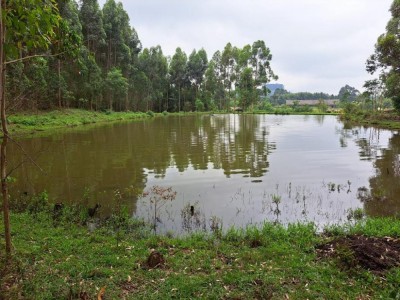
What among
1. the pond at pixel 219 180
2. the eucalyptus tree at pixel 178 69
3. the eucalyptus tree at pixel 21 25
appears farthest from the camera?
the eucalyptus tree at pixel 178 69

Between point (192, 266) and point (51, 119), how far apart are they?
2748 centimetres

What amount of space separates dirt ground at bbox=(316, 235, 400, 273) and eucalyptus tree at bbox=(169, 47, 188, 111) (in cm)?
6636

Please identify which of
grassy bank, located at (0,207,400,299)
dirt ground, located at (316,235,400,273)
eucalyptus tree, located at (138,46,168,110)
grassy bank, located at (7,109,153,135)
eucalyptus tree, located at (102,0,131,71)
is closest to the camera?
grassy bank, located at (0,207,400,299)

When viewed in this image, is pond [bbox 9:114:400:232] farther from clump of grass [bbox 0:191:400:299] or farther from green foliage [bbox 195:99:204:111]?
green foliage [bbox 195:99:204:111]

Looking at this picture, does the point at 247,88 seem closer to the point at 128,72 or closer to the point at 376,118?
the point at 128,72

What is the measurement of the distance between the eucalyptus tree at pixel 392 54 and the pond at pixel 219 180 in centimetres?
1298

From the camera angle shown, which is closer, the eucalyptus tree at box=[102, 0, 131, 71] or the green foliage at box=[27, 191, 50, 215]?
the green foliage at box=[27, 191, 50, 215]

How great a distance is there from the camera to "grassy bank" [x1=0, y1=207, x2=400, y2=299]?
381 cm

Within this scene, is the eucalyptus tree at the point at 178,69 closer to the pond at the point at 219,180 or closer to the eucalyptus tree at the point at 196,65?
the eucalyptus tree at the point at 196,65

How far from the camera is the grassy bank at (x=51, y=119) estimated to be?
73.6 feet

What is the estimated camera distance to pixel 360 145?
19.7 meters

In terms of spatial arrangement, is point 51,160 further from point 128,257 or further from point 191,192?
point 128,257

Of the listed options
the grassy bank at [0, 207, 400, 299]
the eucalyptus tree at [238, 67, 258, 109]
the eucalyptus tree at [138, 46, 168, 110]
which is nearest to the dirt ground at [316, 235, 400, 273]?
the grassy bank at [0, 207, 400, 299]

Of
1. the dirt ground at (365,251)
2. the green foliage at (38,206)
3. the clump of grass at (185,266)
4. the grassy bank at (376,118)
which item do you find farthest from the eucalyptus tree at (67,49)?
the grassy bank at (376,118)
